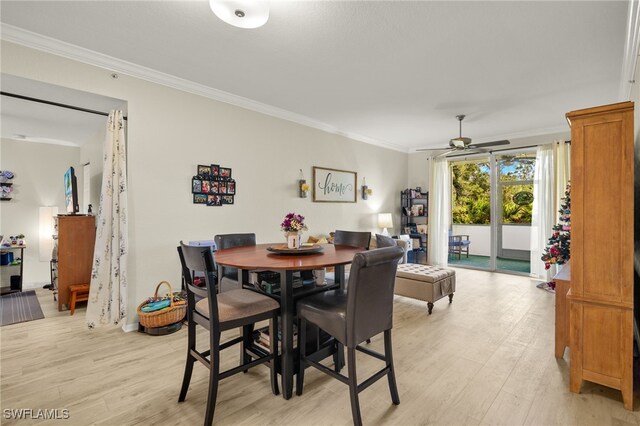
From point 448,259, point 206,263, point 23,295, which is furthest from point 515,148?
point 23,295

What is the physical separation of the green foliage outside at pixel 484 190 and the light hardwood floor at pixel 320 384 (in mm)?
3546

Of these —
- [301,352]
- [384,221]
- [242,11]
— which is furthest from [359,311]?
[384,221]

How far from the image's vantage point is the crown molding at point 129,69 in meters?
2.49

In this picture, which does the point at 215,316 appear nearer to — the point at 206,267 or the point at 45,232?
the point at 206,267

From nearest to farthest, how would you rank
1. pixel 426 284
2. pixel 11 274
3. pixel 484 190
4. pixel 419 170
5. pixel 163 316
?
pixel 163 316, pixel 426 284, pixel 11 274, pixel 484 190, pixel 419 170

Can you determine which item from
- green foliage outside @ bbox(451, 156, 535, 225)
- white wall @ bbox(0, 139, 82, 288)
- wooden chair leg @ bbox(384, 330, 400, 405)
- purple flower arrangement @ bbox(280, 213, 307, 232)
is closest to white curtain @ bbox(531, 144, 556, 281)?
green foliage outside @ bbox(451, 156, 535, 225)

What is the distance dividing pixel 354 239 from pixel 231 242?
1108mm

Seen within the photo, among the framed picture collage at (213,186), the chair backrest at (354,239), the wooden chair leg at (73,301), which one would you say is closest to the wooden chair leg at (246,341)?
the chair backrest at (354,239)

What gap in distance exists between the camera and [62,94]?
2.93 meters

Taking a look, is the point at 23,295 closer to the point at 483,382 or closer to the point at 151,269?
the point at 151,269

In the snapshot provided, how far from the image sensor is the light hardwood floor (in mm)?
1783

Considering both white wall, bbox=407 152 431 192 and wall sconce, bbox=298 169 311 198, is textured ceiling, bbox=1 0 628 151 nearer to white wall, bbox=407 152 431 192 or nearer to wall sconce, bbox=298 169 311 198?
wall sconce, bbox=298 169 311 198

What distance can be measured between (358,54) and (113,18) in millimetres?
1970

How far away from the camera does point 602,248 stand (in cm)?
189
